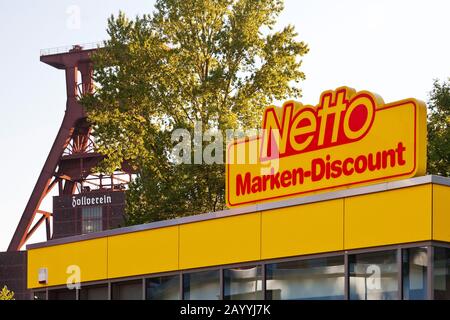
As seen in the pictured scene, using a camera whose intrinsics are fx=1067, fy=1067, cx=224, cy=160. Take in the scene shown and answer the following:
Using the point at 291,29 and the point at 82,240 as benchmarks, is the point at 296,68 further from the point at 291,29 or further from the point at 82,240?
the point at 82,240

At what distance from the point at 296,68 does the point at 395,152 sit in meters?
32.7

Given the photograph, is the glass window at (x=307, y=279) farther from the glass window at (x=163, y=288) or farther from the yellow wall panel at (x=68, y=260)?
the yellow wall panel at (x=68, y=260)

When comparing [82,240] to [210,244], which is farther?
[82,240]

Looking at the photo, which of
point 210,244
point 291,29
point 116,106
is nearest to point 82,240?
point 210,244

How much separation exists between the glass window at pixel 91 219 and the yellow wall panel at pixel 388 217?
258ft

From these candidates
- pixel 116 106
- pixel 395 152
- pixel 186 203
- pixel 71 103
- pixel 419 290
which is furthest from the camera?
pixel 71 103

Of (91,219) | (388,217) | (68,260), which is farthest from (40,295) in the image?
(91,219)

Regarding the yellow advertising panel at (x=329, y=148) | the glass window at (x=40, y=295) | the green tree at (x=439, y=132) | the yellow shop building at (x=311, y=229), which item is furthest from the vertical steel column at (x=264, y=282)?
the green tree at (x=439, y=132)

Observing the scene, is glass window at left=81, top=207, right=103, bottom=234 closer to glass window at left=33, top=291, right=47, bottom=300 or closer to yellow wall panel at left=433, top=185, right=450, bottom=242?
glass window at left=33, top=291, right=47, bottom=300

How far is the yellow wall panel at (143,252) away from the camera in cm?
2448

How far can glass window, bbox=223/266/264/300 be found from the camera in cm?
2242

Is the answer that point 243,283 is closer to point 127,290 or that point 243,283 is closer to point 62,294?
point 127,290
